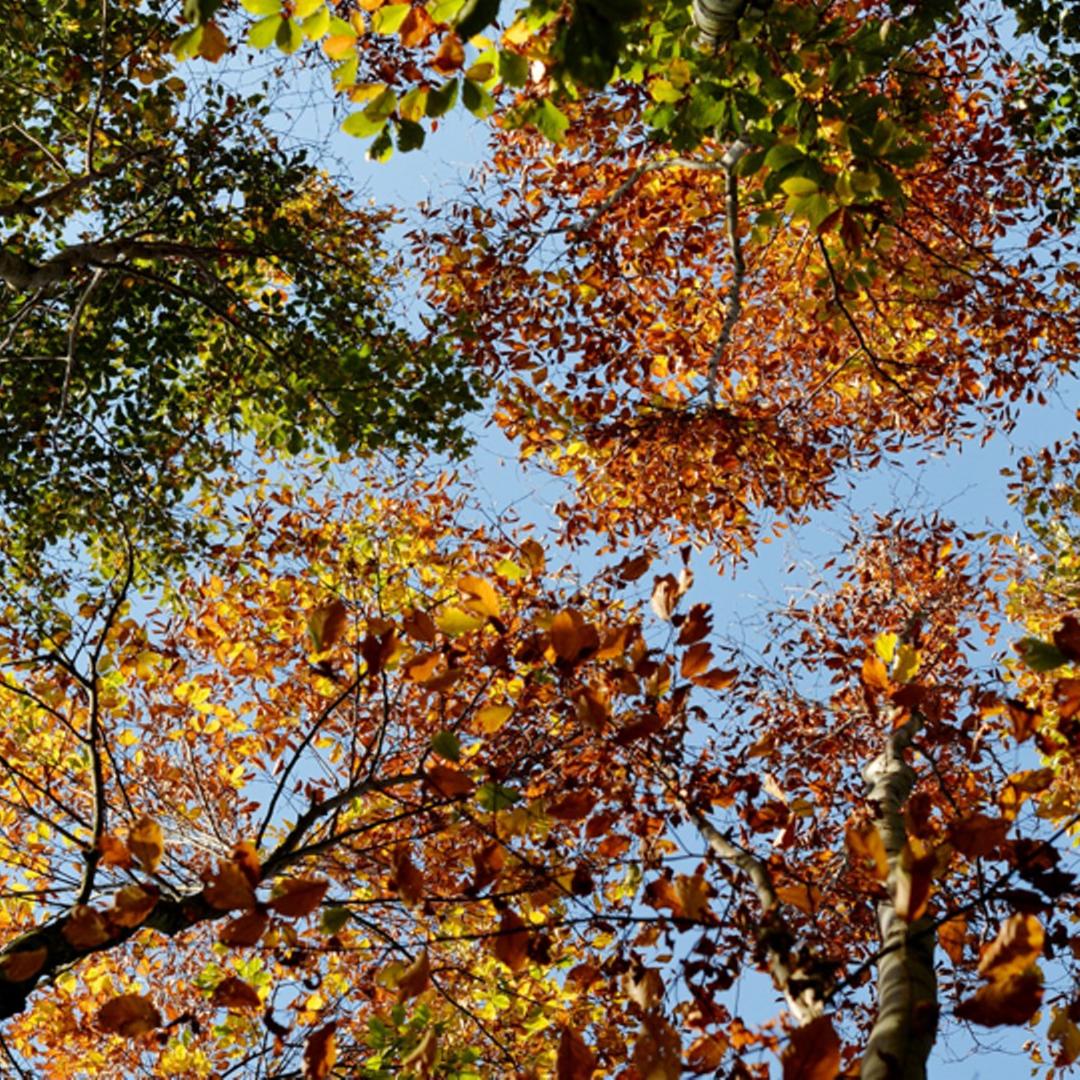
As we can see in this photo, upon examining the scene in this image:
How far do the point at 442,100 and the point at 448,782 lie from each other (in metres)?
2.64

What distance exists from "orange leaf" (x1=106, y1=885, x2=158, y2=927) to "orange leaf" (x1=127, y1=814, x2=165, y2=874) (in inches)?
15.6

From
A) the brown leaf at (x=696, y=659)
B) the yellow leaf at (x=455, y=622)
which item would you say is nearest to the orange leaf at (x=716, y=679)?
the brown leaf at (x=696, y=659)

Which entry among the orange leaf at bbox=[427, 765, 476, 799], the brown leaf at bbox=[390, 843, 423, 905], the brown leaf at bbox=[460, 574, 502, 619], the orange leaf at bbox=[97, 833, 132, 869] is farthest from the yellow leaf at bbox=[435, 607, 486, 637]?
the orange leaf at bbox=[97, 833, 132, 869]

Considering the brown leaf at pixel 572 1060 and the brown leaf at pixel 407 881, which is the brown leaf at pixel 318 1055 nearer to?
the brown leaf at pixel 407 881

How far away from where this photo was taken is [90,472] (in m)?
8.17

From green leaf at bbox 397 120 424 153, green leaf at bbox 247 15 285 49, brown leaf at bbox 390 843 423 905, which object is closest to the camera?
green leaf at bbox 247 15 285 49

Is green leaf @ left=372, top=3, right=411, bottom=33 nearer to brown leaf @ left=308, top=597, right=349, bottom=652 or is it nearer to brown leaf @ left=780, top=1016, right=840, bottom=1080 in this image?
brown leaf @ left=308, top=597, right=349, bottom=652

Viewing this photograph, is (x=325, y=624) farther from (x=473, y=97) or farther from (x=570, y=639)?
(x=473, y=97)

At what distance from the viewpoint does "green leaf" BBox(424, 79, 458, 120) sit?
9.52ft

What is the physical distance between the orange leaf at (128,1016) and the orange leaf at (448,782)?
1.29 metres

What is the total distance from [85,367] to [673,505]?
6.34m

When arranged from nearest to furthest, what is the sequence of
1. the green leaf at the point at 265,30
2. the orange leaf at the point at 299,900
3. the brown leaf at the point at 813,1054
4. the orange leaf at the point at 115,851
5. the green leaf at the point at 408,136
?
the brown leaf at the point at 813,1054
the green leaf at the point at 265,30
the green leaf at the point at 408,136
the orange leaf at the point at 299,900
the orange leaf at the point at 115,851

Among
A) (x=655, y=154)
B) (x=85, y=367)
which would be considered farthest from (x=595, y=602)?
(x=85, y=367)

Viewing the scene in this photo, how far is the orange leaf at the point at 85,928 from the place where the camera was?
3.43 meters
